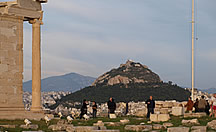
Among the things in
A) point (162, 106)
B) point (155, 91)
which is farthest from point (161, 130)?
point (155, 91)

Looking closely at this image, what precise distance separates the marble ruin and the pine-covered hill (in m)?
41.9

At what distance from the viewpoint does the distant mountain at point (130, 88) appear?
73312 millimetres

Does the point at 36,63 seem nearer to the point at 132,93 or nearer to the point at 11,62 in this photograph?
the point at 11,62

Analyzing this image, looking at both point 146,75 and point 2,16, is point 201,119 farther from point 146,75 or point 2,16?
point 146,75

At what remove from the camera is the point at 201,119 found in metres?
26.0

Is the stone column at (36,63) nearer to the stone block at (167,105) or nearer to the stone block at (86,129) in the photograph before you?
the stone block at (167,105)

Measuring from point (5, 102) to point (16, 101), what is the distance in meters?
0.79

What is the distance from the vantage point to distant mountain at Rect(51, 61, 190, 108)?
241ft

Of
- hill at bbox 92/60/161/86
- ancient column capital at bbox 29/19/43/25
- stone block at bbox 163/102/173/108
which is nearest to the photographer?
ancient column capital at bbox 29/19/43/25

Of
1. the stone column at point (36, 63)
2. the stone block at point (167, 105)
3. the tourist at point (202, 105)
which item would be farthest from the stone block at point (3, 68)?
the stone block at point (167, 105)

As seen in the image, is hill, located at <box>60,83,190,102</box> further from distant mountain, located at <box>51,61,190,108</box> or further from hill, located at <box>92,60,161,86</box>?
hill, located at <box>92,60,161,86</box>

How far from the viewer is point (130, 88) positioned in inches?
3036

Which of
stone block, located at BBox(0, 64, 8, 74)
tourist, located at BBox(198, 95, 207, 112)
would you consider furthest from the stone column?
tourist, located at BBox(198, 95, 207, 112)

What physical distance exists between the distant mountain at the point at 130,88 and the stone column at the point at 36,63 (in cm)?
4092
